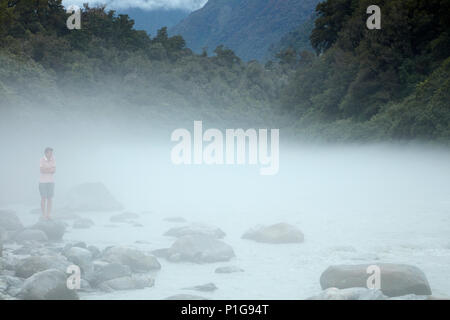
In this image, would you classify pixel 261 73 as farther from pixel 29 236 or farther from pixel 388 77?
pixel 29 236

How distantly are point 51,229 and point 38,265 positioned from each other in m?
3.90

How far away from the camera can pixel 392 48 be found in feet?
118

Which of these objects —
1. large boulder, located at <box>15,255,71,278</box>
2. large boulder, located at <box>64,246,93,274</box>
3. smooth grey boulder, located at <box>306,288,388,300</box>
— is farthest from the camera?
large boulder, located at <box>64,246,93,274</box>

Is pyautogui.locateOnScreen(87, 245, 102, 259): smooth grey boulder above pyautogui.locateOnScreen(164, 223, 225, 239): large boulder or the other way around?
the other way around

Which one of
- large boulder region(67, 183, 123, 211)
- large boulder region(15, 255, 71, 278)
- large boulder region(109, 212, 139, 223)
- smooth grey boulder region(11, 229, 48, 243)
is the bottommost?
large boulder region(15, 255, 71, 278)

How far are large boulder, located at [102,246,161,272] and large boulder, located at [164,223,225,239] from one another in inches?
108

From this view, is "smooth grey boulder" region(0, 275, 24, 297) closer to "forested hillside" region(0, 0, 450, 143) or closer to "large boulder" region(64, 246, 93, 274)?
"large boulder" region(64, 246, 93, 274)

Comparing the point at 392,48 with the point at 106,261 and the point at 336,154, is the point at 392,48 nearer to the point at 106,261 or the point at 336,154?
the point at 336,154

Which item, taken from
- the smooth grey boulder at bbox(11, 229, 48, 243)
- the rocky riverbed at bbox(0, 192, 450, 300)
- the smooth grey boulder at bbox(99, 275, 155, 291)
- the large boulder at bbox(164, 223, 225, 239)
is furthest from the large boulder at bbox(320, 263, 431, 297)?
the smooth grey boulder at bbox(11, 229, 48, 243)

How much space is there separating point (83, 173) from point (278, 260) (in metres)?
22.9

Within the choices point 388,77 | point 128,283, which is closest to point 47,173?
point 128,283

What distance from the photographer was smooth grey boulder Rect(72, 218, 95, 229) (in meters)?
16.0

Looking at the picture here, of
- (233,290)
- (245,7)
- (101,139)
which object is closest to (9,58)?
(101,139)

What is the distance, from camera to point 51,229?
1384 centimetres
